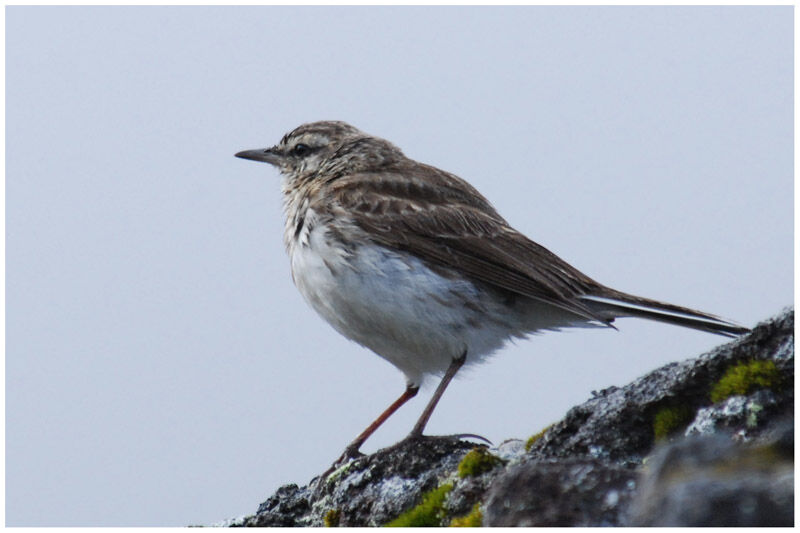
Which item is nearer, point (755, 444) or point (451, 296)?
point (755, 444)

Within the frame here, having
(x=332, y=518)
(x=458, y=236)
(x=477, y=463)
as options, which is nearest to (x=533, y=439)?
(x=477, y=463)

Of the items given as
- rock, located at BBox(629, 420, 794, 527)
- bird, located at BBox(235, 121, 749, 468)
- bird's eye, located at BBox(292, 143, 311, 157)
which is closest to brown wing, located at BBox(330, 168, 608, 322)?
bird, located at BBox(235, 121, 749, 468)

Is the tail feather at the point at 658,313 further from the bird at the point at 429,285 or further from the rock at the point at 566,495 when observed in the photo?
the rock at the point at 566,495

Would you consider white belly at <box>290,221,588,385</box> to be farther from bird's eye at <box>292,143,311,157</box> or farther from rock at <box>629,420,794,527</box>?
rock at <box>629,420,794,527</box>

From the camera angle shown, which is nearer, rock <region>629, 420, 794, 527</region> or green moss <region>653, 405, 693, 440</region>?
rock <region>629, 420, 794, 527</region>

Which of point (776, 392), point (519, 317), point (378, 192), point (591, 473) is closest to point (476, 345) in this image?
point (519, 317)

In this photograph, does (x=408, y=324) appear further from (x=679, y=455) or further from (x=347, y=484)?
(x=679, y=455)
